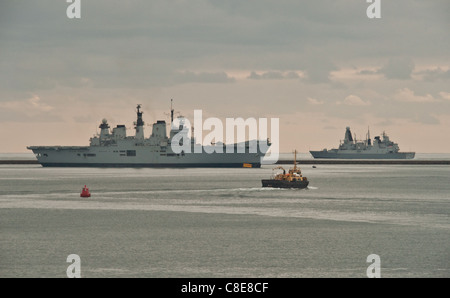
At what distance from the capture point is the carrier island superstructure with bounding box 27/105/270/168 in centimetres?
17238

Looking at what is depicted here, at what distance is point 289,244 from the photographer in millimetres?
38844

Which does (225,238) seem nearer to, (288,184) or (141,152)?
(288,184)

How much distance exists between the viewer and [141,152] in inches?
6826
